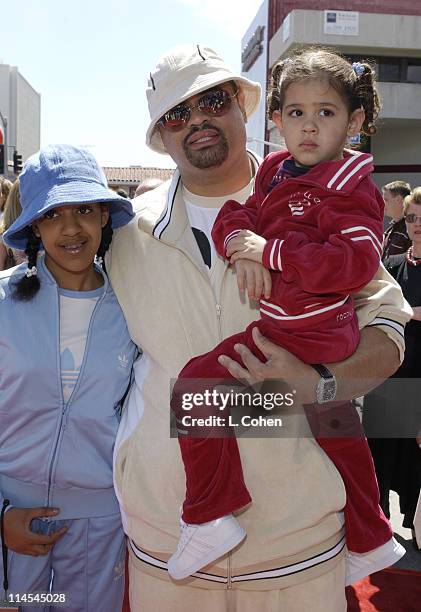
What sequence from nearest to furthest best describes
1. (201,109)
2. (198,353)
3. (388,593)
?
(198,353), (201,109), (388,593)

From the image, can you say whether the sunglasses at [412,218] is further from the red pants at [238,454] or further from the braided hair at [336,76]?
the red pants at [238,454]

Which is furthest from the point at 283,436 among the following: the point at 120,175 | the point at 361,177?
the point at 120,175

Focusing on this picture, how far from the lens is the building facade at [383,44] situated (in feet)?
89.4

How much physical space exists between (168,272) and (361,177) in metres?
0.71

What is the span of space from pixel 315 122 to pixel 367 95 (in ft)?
0.87

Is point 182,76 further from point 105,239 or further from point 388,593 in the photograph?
point 388,593

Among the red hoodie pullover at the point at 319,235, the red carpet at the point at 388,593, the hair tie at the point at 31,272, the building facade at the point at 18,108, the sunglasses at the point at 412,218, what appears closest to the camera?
the red hoodie pullover at the point at 319,235

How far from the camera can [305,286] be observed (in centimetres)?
183

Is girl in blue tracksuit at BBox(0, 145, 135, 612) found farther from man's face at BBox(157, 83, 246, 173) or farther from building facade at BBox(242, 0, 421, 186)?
building facade at BBox(242, 0, 421, 186)

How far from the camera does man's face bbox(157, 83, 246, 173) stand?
2.29 metres

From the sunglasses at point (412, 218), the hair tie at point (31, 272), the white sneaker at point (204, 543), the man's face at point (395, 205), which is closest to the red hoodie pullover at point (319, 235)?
the white sneaker at point (204, 543)

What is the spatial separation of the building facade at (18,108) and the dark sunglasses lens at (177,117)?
42235 mm

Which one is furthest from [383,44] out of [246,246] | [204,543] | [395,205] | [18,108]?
[204,543]

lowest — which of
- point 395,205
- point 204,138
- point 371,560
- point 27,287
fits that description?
point 371,560
